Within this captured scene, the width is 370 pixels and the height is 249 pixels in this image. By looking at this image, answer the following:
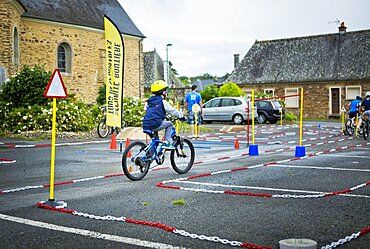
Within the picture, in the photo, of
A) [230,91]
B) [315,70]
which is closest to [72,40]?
[230,91]

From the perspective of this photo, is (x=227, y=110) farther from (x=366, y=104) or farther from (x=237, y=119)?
(x=366, y=104)

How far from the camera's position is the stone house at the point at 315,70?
1928 inches

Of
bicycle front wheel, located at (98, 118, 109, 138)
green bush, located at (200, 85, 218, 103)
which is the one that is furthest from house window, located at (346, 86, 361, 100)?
bicycle front wheel, located at (98, 118, 109, 138)

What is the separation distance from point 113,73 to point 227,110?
61.6 feet

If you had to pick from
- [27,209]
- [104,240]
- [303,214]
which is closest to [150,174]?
[27,209]

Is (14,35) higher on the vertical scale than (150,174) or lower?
higher

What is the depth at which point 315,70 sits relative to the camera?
1984 inches

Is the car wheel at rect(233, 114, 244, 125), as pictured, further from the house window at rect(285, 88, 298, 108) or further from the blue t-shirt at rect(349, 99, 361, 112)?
the house window at rect(285, 88, 298, 108)

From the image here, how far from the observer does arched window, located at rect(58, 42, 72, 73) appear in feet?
117

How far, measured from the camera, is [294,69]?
51625mm

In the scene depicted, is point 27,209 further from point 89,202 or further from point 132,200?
point 132,200

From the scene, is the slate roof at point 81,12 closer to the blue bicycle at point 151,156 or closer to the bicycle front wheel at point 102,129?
the bicycle front wheel at point 102,129

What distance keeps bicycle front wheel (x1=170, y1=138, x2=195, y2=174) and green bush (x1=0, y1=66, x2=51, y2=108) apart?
11.5 meters

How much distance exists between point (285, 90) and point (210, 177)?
143ft
